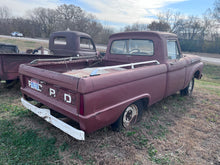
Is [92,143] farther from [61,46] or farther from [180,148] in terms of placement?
[61,46]

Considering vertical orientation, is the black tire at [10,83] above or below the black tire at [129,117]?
above

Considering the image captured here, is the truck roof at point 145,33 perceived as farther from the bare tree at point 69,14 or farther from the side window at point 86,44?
the bare tree at point 69,14

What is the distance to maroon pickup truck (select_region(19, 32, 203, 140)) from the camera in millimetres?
2139

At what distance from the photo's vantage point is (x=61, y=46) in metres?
6.81

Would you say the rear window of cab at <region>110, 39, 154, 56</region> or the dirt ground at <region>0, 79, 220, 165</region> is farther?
the rear window of cab at <region>110, 39, 154, 56</region>

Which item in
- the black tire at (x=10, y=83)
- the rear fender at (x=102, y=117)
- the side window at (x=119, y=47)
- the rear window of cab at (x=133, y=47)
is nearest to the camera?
the rear fender at (x=102, y=117)

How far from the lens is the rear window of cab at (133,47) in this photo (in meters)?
3.80

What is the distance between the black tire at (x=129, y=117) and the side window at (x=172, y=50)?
5.03 ft

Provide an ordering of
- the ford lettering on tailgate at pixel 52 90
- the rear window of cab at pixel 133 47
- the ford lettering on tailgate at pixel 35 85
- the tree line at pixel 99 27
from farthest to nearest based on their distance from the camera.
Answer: the tree line at pixel 99 27 < the rear window of cab at pixel 133 47 < the ford lettering on tailgate at pixel 35 85 < the ford lettering on tailgate at pixel 52 90

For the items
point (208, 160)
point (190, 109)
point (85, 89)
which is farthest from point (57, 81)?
point (190, 109)

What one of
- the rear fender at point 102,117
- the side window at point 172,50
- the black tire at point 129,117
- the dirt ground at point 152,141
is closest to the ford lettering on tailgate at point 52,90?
the rear fender at point 102,117

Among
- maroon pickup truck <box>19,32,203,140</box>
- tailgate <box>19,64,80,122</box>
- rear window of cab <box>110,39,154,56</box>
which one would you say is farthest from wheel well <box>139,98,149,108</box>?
tailgate <box>19,64,80,122</box>

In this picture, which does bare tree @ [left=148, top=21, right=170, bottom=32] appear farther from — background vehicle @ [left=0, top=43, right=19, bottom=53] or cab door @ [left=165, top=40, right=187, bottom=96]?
cab door @ [left=165, top=40, right=187, bottom=96]

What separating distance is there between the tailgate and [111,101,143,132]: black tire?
90cm
